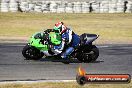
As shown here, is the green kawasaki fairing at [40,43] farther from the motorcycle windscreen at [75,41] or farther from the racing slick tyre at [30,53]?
the motorcycle windscreen at [75,41]

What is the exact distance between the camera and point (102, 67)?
633 inches

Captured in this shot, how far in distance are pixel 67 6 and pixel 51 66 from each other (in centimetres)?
2224

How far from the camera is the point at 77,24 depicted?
32.3 metres

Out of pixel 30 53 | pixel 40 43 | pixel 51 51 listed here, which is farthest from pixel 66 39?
pixel 30 53

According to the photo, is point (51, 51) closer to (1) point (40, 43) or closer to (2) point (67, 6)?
(1) point (40, 43)

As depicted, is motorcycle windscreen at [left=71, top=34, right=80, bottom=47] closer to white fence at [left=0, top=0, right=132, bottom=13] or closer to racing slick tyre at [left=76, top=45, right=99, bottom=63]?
racing slick tyre at [left=76, top=45, right=99, bottom=63]

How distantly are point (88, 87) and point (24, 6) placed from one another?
2692 cm

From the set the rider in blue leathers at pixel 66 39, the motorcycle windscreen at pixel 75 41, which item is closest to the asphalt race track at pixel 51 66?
the rider in blue leathers at pixel 66 39

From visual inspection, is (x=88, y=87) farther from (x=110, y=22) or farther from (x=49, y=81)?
(x=110, y=22)

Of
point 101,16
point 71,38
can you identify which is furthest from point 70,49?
point 101,16

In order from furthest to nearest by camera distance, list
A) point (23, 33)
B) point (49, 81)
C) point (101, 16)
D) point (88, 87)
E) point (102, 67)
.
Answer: point (101, 16) < point (23, 33) < point (102, 67) < point (49, 81) < point (88, 87)

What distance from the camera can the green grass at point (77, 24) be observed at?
1087 inches

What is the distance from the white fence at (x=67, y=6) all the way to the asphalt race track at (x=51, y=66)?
17587mm

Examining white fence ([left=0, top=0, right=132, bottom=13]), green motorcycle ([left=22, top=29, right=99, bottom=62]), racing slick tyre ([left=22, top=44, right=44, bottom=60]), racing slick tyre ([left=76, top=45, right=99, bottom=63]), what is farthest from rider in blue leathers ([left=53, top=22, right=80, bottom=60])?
white fence ([left=0, top=0, right=132, bottom=13])
